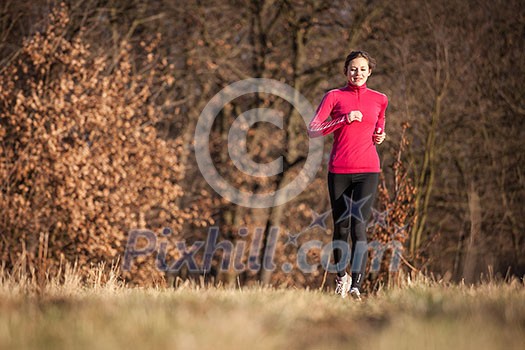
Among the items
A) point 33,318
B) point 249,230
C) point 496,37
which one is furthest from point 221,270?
point 33,318

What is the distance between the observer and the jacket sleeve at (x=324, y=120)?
6055 millimetres

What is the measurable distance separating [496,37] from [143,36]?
7577mm

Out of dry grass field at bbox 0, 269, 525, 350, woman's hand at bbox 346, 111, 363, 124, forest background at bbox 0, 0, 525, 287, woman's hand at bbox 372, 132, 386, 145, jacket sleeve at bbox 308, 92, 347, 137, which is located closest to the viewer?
dry grass field at bbox 0, 269, 525, 350

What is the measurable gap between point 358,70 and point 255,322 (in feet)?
9.88

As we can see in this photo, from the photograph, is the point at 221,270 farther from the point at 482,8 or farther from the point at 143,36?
the point at 482,8

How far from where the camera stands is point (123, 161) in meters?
14.2

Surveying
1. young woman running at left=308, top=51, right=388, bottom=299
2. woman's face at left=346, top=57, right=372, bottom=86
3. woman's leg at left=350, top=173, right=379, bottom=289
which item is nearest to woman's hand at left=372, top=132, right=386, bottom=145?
young woman running at left=308, top=51, right=388, bottom=299

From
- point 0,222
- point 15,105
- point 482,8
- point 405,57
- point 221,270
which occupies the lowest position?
point 221,270

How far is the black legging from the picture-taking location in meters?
6.15

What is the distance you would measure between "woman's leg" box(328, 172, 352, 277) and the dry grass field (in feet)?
4.69

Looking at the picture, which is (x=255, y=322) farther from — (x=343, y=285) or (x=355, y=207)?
(x=355, y=207)

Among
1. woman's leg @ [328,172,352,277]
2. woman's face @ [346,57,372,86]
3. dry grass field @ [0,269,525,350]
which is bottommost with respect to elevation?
dry grass field @ [0,269,525,350]

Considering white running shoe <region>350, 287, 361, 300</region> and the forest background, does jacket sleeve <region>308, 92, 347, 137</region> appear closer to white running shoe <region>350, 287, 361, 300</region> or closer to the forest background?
white running shoe <region>350, 287, 361, 300</region>

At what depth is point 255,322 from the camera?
12.1ft
